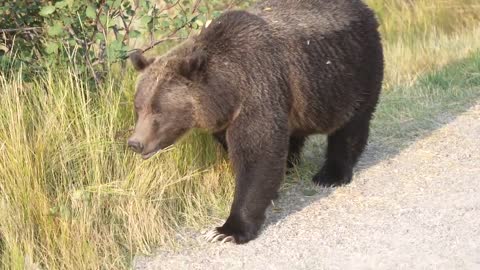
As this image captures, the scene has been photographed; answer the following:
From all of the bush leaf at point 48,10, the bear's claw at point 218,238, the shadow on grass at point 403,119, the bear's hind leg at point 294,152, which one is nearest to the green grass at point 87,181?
the bear's claw at point 218,238

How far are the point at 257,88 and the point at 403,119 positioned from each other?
3.07m

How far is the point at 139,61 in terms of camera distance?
223 inches

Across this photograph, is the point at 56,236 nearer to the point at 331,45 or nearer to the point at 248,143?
the point at 248,143

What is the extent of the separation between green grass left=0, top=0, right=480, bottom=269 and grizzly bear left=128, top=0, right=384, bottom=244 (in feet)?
1.33

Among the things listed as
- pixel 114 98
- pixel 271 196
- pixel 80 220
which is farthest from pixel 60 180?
pixel 271 196

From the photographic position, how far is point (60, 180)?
5703 millimetres

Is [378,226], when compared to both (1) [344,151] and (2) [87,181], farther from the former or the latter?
(2) [87,181]

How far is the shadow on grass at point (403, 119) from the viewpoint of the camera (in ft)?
21.5

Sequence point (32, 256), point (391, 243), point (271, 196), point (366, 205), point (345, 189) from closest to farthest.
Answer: point (32, 256) < point (391, 243) < point (271, 196) < point (366, 205) < point (345, 189)

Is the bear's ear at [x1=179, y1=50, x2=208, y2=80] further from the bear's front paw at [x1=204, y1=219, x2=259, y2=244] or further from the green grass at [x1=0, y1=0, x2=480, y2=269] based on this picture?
the bear's front paw at [x1=204, y1=219, x2=259, y2=244]

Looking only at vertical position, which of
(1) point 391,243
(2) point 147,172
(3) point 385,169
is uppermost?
(2) point 147,172

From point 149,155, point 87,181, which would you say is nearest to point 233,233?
point 149,155

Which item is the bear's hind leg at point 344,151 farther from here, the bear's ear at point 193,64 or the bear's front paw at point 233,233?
the bear's ear at point 193,64

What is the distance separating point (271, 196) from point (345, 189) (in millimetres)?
1106
